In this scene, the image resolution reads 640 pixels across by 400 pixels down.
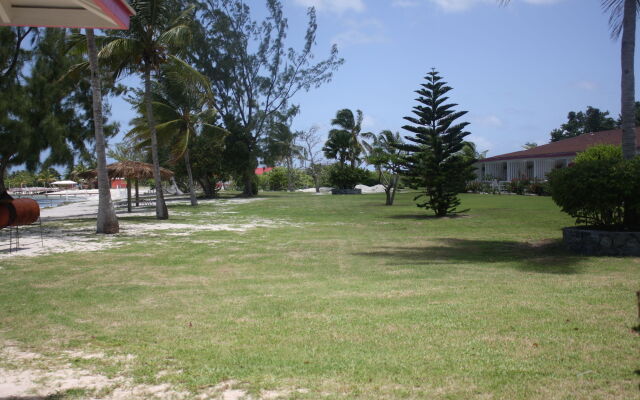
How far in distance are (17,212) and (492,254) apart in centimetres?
839

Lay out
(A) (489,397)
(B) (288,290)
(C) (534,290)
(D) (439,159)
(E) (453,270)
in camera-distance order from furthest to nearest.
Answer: (D) (439,159) → (E) (453,270) → (B) (288,290) → (C) (534,290) → (A) (489,397)

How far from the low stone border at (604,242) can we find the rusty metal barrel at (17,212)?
360 inches

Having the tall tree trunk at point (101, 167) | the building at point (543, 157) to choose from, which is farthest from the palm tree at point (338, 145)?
the tall tree trunk at point (101, 167)

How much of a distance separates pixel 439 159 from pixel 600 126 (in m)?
47.8

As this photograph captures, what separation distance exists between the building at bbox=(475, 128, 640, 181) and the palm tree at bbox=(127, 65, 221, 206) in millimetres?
19915

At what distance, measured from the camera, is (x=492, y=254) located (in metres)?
10.1

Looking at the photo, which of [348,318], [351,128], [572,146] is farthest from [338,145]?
[348,318]

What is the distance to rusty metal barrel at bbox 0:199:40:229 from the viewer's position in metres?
3.58

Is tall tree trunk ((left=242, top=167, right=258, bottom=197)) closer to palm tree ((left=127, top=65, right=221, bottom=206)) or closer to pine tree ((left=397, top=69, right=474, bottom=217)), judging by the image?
palm tree ((left=127, top=65, right=221, bottom=206))

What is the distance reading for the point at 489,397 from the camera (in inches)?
125

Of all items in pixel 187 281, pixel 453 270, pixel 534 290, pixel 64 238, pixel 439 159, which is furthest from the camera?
pixel 439 159

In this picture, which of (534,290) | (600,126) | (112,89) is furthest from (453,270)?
(600,126)

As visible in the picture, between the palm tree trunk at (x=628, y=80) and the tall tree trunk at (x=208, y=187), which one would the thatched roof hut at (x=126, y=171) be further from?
the palm tree trunk at (x=628, y=80)

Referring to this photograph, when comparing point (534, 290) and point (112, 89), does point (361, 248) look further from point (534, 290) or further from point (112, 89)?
point (112, 89)
